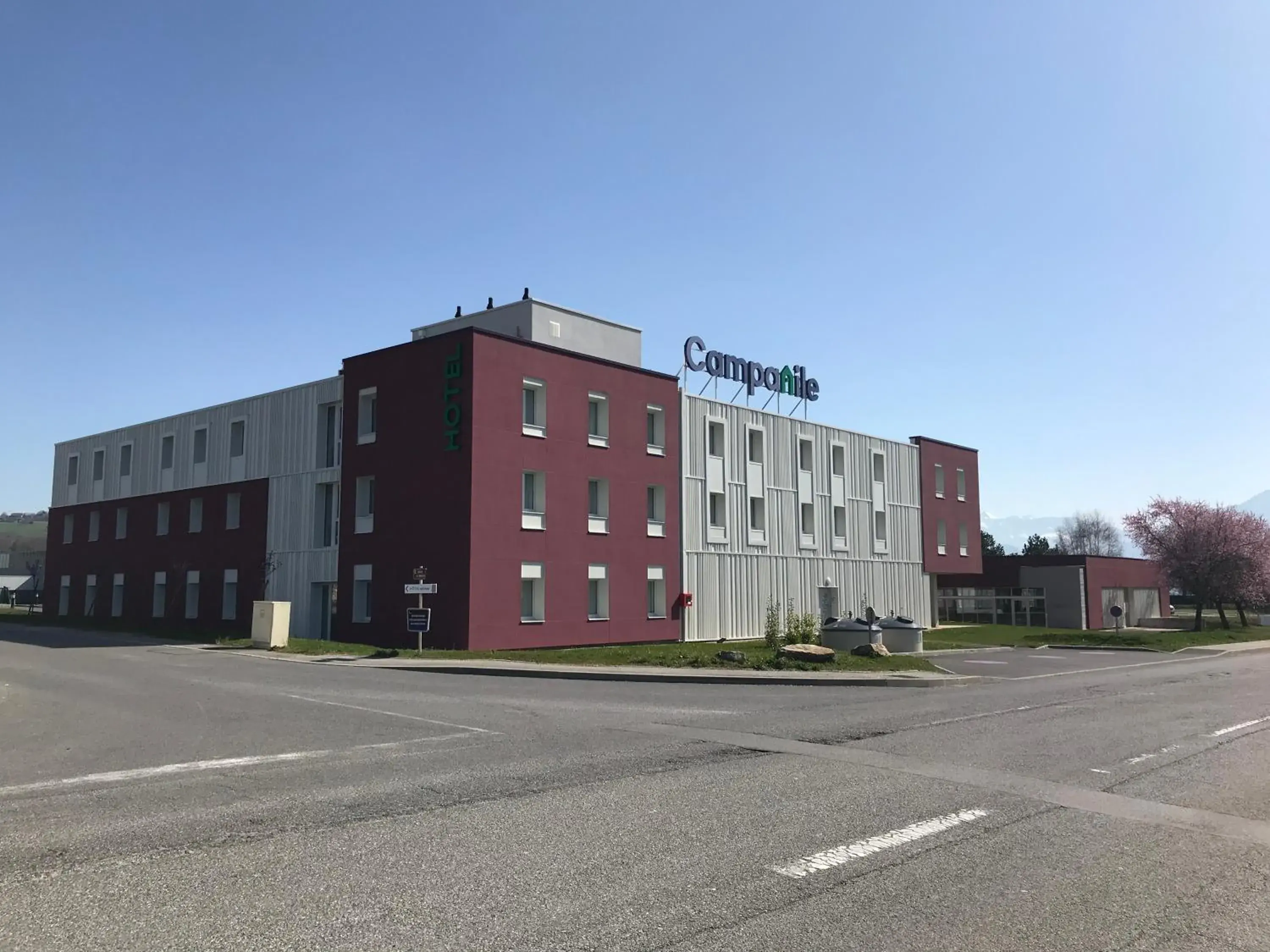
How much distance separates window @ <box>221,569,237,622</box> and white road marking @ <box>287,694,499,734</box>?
25.9m

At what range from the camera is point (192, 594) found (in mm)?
43562

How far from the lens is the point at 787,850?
264 inches

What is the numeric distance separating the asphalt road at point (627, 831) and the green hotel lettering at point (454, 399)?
17465 millimetres

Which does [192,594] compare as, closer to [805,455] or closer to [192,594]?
[192,594]

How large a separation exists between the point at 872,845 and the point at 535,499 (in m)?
27.7

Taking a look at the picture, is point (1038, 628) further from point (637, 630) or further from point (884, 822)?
point (884, 822)

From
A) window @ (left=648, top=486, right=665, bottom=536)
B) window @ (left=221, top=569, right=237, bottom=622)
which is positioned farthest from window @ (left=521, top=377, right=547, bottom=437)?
window @ (left=221, top=569, right=237, bottom=622)

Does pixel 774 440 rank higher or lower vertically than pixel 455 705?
higher

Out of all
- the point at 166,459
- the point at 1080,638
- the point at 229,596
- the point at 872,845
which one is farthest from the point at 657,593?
the point at 872,845

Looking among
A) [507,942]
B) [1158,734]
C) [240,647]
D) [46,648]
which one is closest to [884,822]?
[507,942]

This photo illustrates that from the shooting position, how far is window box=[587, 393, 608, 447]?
3641 centimetres

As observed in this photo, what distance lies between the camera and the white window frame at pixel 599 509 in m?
35.7

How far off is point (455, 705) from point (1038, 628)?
51002 mm

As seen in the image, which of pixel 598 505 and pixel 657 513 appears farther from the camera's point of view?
pixel 657 513
